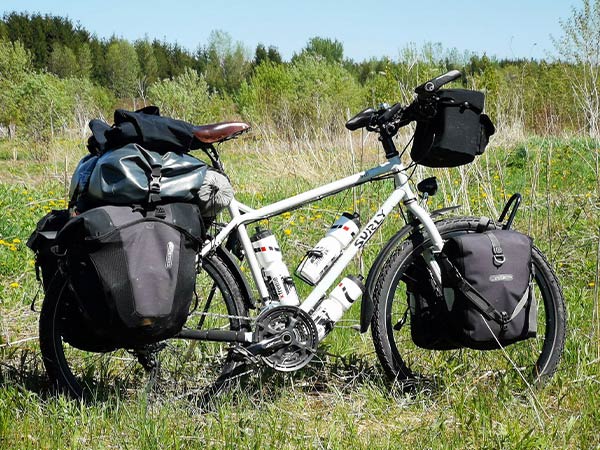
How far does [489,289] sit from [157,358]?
151 cm

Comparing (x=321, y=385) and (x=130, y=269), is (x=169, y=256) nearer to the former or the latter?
(x=130, y=269)

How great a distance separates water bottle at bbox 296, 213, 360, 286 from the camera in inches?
129

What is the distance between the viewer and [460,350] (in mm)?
3477

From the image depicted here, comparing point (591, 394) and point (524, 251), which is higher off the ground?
point (524, 251)

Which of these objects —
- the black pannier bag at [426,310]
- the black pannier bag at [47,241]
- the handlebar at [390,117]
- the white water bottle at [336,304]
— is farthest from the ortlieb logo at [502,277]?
the black pannier bag at [47,241]

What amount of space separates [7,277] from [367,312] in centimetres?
284

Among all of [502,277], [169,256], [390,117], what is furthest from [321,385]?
[390,117]

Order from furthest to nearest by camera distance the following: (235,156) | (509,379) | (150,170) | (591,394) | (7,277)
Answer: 1. (235,156)
2. (7,277)
3. (509,379)
4. (591,394)
5. (150,170)

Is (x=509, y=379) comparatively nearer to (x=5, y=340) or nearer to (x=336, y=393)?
(x=336, y=393)

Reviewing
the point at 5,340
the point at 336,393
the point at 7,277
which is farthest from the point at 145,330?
the point at 7,277

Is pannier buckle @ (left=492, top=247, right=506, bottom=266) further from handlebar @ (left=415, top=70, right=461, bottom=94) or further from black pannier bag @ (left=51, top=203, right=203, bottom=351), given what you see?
black pannier bag @ (left=51, top=203, right=203, bottom=351)

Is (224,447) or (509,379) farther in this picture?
(509,379)

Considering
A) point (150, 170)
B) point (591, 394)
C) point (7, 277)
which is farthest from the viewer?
point (7, 277)

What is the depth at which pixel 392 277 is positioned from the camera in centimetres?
326
